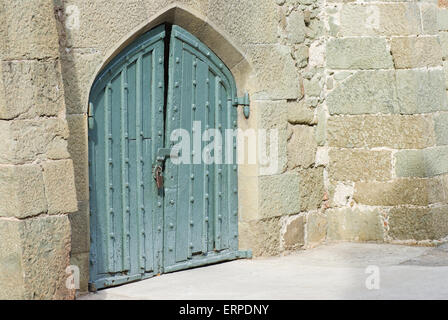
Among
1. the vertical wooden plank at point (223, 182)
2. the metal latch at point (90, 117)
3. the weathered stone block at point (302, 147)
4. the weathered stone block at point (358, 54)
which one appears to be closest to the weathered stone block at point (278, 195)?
the weathered stone block at point (302, 147)

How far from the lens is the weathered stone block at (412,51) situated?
6652 mm

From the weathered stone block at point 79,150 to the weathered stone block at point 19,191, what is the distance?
594 mm

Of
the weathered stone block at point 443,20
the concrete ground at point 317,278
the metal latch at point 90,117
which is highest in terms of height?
the weathered stone block at point 443,20

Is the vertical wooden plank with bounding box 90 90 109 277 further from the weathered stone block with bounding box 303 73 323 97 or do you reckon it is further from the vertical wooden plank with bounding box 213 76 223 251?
the weathered stone block with bounding box 303 73 323 97

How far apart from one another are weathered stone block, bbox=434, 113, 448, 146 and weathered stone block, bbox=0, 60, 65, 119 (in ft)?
11.4

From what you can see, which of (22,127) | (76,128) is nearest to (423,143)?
(76,128)

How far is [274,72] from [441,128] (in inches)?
61.6

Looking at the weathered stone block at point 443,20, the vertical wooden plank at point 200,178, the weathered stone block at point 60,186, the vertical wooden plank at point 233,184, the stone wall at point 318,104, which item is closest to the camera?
the weathered stone block at point 60,186

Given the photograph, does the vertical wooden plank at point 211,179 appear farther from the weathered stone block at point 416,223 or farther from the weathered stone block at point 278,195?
the weathered stone block at point 416,223

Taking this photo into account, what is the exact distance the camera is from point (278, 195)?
21.0ft

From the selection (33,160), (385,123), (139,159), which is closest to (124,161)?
(139,159)

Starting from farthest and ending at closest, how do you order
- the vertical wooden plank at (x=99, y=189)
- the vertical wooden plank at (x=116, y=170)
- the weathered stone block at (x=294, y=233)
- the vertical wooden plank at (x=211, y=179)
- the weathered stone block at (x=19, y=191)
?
the weathered stone block at (x=294, y=233), the vertical wooden plank at (x=211, y=179), the vertical wooden plank at (x=116, y=170), the vertical wooden plank at (x=99, y=189), the weathered stone block at (x=19, y=191)

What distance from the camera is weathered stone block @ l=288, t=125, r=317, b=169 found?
6.56 m

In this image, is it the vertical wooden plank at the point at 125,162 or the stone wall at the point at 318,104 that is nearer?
the stone wall at the point at 318,104
